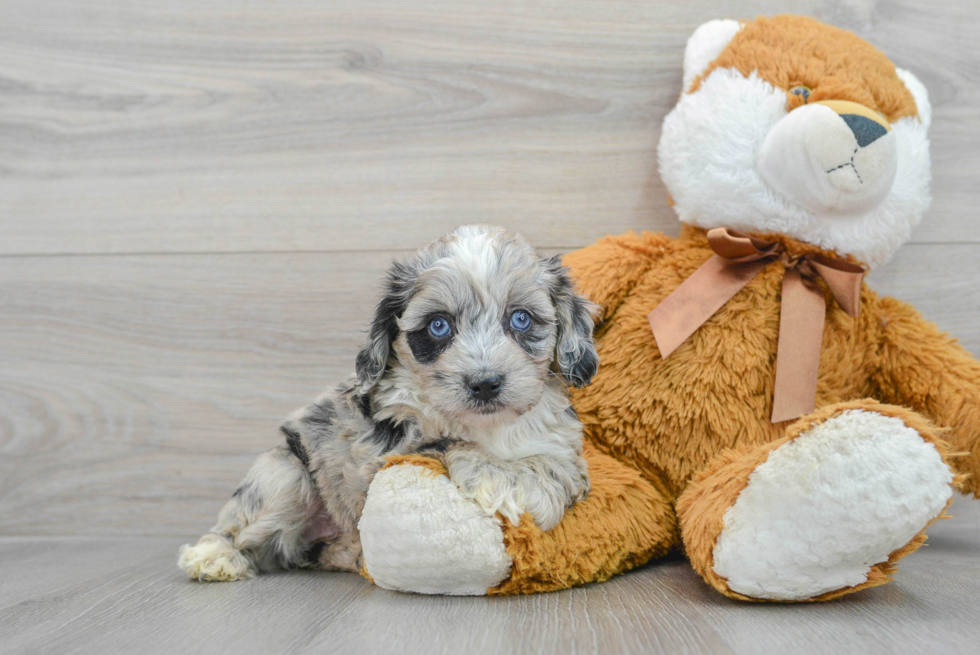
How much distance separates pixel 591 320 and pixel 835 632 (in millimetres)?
778

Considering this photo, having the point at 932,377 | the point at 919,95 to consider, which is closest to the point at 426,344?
the point at 932,377

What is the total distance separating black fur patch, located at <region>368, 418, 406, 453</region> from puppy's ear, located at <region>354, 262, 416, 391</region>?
0.31 ft

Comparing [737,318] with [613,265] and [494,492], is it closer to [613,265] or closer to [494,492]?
[613,265]

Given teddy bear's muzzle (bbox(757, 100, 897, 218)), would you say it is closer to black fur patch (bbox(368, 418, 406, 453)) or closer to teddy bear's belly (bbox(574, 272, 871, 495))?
teddy bear's belly (bbox(574, 272, 871, 495))

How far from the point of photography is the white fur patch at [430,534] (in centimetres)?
149

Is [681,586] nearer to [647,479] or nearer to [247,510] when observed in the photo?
[647,479]

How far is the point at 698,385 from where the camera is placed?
185cm

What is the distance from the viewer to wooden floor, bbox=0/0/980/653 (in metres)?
2.31

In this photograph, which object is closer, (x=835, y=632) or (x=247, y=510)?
(x=835, y=632)

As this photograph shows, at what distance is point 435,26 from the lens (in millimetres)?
2357

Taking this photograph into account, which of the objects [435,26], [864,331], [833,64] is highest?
[435,26]

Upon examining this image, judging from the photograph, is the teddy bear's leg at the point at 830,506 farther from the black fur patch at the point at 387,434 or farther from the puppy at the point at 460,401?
the black fur patch at the point at 387,434

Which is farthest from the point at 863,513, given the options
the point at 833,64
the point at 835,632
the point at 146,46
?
the point at 146,46

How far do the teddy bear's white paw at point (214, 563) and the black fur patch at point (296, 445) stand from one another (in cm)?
27
